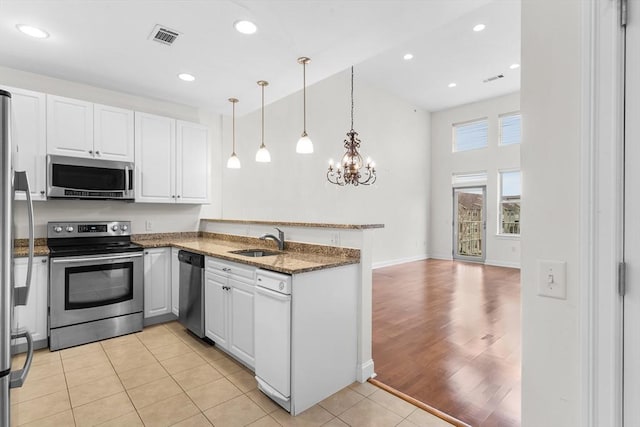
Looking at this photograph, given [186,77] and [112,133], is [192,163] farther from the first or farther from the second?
[186,77]

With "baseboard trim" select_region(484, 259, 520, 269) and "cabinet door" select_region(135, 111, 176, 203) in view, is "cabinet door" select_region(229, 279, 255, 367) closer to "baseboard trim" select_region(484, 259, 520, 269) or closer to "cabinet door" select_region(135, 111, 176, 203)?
"cabinet door" select_region(135, 111, 176, 203)

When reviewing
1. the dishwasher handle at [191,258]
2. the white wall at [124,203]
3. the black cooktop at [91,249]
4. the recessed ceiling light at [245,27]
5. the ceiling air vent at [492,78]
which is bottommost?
the dishwasher handle at [191,258]

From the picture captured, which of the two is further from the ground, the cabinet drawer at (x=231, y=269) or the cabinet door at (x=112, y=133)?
the cabinet door at (x=112, y=133)

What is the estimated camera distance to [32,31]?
8.79ft

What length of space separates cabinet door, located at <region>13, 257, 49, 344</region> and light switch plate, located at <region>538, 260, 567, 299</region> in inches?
152

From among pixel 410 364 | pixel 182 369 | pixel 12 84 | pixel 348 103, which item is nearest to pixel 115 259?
pixel 182 369

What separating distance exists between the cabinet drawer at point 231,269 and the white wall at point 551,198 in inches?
72.3

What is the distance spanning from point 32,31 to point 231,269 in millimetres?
2565

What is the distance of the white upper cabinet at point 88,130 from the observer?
10.9ft

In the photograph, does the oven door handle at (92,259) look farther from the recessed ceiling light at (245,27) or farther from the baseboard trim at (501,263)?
the baseboard trim at (501,263)

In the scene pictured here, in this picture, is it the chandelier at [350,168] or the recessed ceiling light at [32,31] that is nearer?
the recessed ceiling light at [32,31]

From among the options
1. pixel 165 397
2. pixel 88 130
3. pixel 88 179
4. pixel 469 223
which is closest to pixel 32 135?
pixel 88 130

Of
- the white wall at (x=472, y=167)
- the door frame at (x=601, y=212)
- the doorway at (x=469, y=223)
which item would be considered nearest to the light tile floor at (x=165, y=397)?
the door frame at (x=601, y=212)

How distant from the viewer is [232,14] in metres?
2.46
